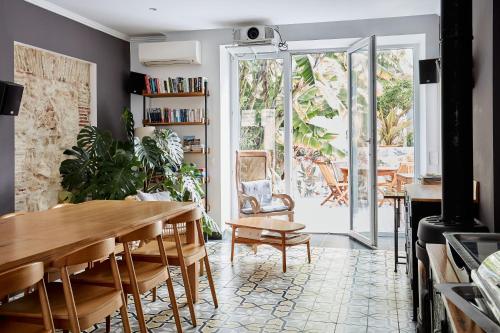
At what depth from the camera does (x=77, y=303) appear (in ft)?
7.68

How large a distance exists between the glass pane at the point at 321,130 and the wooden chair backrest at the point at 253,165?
1.99 feet

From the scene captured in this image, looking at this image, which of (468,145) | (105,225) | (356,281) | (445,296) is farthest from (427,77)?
(445,296)

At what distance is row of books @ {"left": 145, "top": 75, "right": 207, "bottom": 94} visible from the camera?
617 centimetres

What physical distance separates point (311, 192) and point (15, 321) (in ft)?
17.3

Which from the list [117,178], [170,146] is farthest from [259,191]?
[117,178]

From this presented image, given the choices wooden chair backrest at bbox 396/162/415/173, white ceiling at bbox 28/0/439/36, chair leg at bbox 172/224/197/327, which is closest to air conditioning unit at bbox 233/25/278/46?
white ceiling at bbox 28/0/439/36

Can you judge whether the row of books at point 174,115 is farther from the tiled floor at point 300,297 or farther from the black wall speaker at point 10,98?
the black wall speaker at point 10,98

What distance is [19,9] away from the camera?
4.60 meters

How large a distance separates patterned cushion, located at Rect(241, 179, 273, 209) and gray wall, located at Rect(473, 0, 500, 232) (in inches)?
136

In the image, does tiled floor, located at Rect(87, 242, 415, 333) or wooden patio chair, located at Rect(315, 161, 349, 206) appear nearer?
tiled floor, located at Rect(87, 242, 415, 333)

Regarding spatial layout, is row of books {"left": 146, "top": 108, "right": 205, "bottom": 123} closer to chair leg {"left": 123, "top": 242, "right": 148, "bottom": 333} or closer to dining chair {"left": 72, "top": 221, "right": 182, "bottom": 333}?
dining chair {"left": 72, "top": 221, "right": 182, "bottom": 333}

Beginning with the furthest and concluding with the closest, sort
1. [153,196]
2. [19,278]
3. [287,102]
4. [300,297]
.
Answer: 1. [287,102]
2. [153,196]
3. [300,297]
4. [19,278]

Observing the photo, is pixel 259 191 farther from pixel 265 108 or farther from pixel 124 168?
pixel 124 168

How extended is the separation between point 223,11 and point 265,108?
5.59 feet
